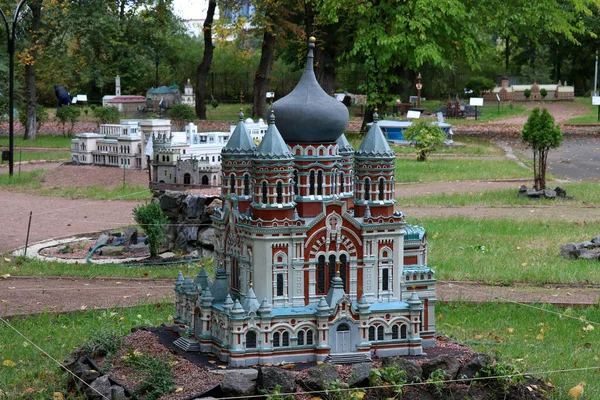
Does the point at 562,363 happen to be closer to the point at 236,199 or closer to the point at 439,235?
the point at 236,199

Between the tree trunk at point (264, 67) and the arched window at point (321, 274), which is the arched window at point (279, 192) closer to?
the arched window at point (321, 274)

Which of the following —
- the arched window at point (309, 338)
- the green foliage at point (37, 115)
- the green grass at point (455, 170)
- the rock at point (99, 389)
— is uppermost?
the green foliage at point (37, 115)

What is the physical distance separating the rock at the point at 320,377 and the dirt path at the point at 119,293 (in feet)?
19.4

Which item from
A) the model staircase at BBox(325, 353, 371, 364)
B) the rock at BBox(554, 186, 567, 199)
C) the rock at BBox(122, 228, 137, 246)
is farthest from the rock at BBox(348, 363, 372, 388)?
the rock at BBox(554, 186, 567, 199)

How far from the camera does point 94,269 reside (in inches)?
791

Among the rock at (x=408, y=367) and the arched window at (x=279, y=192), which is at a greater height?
the arched window at (x=279, y=192)

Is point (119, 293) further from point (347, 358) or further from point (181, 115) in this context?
point (181, 115)

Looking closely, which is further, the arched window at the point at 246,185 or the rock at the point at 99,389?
the arched window at the point at 246,185

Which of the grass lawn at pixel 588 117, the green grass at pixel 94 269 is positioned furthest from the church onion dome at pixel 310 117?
the grass lawn at pixel 588 117

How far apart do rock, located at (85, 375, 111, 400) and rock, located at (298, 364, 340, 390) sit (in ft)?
6.87

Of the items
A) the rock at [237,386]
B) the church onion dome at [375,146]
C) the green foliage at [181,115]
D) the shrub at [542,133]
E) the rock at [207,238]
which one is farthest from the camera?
the green foliage at [181,115]

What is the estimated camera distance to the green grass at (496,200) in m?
27.6

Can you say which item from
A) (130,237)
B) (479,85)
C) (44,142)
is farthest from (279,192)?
(479,85)

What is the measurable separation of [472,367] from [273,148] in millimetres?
3254
